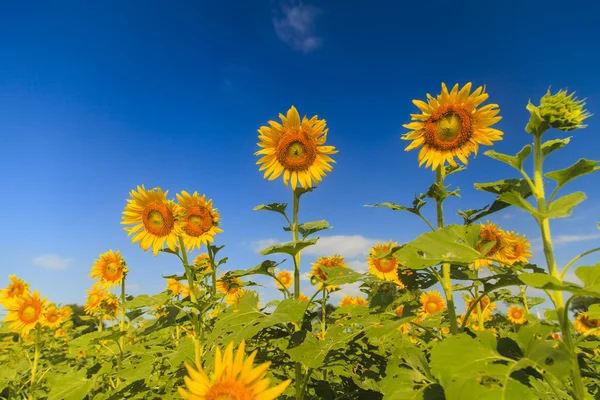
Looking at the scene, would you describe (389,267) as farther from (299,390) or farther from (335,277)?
(299,390)

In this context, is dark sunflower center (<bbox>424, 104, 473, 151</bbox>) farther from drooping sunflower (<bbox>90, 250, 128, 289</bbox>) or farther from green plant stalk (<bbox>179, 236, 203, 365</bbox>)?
drooping sunflower (<bbox>90, 250, 128, 289</bbox>)

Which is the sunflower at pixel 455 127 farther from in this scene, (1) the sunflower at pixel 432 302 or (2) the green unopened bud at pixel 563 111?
(1) the sunflower at pixel 432 302

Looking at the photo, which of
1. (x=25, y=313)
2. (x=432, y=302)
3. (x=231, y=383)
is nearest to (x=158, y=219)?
(x=231, y=383)

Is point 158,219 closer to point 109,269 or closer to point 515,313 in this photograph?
point 109,269

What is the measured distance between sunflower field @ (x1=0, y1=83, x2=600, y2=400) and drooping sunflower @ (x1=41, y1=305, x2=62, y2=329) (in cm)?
9

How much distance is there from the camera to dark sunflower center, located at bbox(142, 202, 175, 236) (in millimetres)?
4457

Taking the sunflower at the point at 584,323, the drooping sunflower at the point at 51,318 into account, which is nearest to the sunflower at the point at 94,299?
the drooping sunflower at the point at 51,318

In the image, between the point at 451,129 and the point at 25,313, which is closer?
the point at 451,129

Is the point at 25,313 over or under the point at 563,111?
over

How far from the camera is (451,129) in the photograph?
332 cm

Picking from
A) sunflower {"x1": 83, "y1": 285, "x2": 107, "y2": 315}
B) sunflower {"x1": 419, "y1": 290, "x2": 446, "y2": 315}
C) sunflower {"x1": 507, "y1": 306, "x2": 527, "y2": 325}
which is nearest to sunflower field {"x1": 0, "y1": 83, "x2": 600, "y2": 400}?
sunflower {"x1": 83, "y1": 285, "x2": 107, "y2": 315}

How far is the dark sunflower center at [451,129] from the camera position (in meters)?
3.31

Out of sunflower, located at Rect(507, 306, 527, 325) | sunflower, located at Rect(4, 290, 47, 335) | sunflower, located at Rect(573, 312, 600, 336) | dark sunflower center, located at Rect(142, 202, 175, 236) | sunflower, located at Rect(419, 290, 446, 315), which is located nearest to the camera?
dark sunflower center, located at Rect(142, 202, 175, 236)

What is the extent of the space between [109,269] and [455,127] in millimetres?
5263
